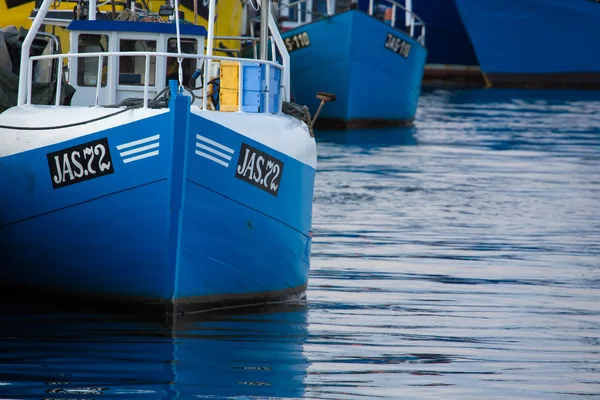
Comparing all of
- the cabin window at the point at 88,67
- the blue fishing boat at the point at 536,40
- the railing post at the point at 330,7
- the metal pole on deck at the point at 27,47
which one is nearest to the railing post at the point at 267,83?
the metal pole on deck at the point at 27,47

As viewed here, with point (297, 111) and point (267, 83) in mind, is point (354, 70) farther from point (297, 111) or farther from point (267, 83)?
point (267, 83)

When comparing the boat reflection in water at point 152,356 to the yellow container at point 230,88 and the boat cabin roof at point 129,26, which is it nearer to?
the yellow container at point 230,88

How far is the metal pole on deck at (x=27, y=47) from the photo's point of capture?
12.8 m

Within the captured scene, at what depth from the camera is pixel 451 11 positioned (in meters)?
67.5

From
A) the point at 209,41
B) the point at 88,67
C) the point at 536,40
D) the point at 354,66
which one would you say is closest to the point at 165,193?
the point at 209,41

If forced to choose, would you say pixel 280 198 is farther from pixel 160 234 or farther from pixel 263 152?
pixel 160 234

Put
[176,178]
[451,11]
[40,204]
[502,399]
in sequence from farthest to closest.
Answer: [451,11], [40,204], [176,178], [502,399]

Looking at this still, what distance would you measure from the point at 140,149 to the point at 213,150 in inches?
25.3

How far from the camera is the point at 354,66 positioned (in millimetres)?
38469

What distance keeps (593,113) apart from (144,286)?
33538mm

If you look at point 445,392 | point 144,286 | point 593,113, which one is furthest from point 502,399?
point 593,113

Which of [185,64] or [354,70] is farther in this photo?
[354,70]

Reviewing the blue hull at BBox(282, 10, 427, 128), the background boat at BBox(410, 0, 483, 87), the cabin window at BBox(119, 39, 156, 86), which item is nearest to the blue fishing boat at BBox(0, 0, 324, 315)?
the cabin window at BBox(119, 39, 156, 86)

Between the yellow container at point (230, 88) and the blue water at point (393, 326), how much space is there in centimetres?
202
